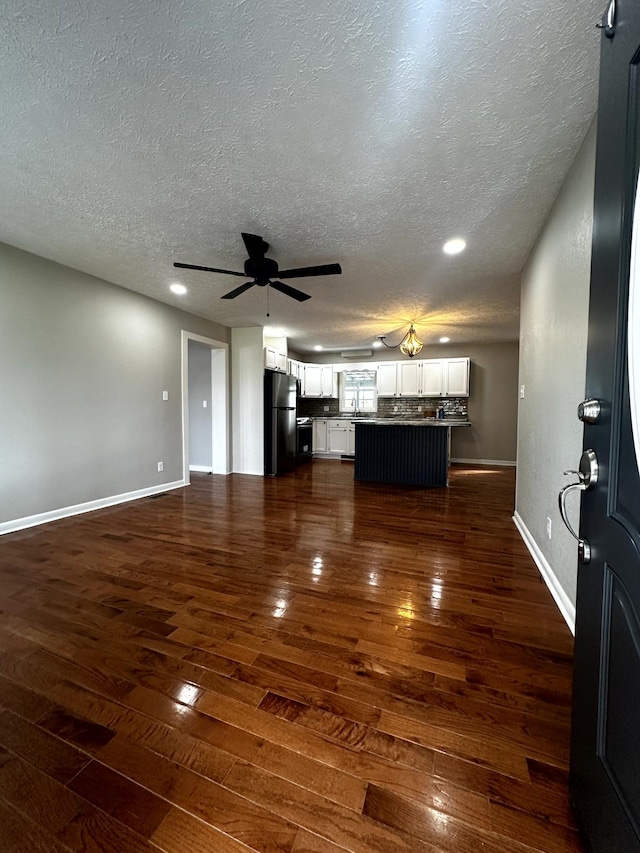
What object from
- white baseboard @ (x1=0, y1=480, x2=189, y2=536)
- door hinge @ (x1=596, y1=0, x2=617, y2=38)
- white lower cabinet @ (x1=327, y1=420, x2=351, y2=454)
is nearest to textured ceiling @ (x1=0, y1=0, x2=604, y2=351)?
door hinge @ (x1=596, y1=0, x2=617, y2=38)

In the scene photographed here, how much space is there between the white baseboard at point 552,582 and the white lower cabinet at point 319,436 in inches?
190

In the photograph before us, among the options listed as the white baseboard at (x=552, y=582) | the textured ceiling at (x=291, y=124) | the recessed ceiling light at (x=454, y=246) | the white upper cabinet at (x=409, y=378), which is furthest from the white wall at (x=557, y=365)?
the white upper cabinet at (x=409, y=378)

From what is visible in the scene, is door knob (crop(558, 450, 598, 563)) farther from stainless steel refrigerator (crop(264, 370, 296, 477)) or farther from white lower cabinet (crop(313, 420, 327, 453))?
white lower cabinet (crop(313, 420, 327, 453))

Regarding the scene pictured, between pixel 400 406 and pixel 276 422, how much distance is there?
10.1 feet

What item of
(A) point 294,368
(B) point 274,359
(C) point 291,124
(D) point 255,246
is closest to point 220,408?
(B) point 274,359

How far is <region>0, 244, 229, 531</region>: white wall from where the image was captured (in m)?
2.93

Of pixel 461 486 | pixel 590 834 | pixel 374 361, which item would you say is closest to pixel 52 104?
pixel 590 834

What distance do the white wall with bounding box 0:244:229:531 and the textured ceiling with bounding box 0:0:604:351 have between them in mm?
455

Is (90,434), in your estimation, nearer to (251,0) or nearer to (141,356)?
(141,356)

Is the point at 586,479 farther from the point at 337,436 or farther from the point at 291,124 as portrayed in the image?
the point at 337,436

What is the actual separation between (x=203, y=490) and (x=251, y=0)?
4.31 metres

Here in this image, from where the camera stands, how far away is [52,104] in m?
1.54

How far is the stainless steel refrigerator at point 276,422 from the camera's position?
5492mm

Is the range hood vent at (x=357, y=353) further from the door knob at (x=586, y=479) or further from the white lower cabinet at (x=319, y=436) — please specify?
the door knob at (x=586, y=479)
